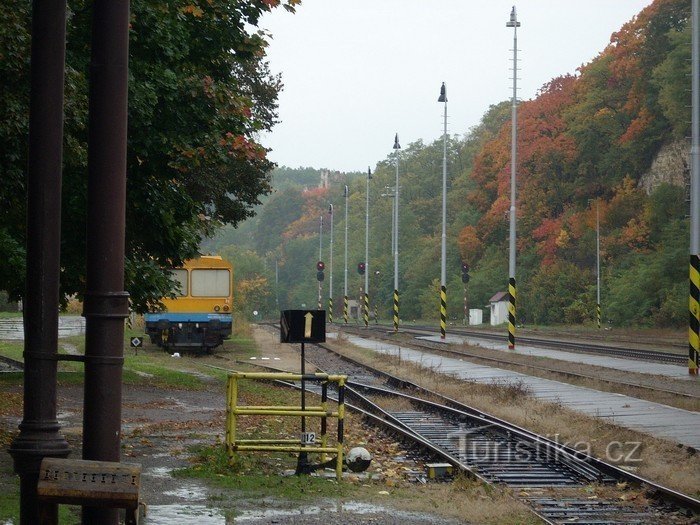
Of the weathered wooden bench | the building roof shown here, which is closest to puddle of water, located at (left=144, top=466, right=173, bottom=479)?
the weathered wooden bench

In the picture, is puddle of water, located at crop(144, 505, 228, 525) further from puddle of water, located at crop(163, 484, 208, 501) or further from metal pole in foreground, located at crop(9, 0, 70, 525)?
metal pole in foreground, located at crop(9, 0, 70, 525)

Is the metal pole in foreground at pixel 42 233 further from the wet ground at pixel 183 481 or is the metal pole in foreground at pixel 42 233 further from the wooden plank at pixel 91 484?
the wet ground at pixel 183 481

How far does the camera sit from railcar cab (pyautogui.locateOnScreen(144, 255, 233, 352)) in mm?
38125

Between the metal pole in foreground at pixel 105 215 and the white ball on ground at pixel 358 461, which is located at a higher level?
the metal pole in foreground at pixel 105 215

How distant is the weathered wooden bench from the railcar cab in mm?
31744

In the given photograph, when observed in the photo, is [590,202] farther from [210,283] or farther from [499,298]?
[210,283]

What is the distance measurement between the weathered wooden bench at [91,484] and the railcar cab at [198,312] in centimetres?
3174

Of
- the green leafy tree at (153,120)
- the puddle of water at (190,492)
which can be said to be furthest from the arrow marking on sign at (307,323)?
the green leafy tree at (153,120)

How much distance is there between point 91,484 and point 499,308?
74.0 m

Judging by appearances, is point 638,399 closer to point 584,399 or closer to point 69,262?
point 584,399

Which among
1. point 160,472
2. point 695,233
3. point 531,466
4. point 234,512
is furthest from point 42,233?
point 695,233

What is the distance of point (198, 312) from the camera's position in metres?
38.3

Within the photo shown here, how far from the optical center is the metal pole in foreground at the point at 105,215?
6.11 metres

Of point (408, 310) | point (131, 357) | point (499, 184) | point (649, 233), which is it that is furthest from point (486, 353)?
point (408, 310)
